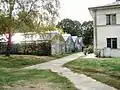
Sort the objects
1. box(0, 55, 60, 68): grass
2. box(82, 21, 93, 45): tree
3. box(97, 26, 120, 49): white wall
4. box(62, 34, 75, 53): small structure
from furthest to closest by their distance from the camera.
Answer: box(82, 21, 93, 45): tree → box(62, 34, 75, 53): small structure → box(97, 26, 120, 49): white wall → box(0, 55, 60, 68): grass

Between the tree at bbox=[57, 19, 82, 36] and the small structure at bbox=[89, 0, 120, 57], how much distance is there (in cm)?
7159

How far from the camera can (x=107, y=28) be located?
38.0 metres

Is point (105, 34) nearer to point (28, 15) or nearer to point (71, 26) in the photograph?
point (28, 15)

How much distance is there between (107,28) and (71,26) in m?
78.1

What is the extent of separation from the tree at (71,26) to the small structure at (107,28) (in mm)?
71587

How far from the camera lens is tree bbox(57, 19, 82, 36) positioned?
111438mm

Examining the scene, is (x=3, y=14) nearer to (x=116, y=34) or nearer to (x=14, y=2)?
(x=14, y=2)

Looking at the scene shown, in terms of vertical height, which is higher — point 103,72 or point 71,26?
point 71,26

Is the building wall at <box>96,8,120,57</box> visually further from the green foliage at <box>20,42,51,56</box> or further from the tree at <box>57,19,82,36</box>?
the tree at <box>57,19,82,36</box>

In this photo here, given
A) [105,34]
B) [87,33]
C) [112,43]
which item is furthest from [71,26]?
[112,43]

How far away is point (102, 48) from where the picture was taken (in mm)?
38500

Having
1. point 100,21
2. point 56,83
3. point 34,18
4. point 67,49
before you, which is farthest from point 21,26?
point 67,49

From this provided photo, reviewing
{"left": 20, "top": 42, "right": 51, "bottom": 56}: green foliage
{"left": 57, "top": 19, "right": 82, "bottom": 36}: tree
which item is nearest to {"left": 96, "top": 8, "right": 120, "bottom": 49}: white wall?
{"left": 20, "top": 42, "right": 51, "bottom": 56}: green foliage

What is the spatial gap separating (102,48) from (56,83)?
80.2 feet
